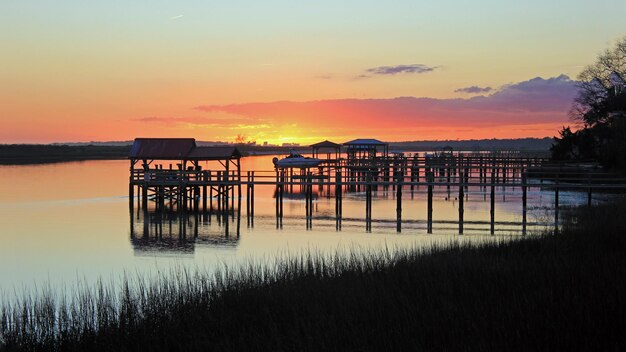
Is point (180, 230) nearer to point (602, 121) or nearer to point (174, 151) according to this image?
point (174, 151)

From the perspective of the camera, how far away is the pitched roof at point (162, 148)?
43.7m

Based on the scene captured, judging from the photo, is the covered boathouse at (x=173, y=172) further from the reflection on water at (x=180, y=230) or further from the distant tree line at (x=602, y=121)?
the distant tree line at (x=602, y=121)

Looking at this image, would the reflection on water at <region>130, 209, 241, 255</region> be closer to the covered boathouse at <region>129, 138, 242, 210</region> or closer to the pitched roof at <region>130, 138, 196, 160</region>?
the covered boathouse at <region>129, 138, 242, 210</region>

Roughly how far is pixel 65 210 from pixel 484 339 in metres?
33.3

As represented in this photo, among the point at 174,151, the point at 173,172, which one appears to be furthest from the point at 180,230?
the point at 174,151

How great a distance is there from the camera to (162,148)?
4412cm

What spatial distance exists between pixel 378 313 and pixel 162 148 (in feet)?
120

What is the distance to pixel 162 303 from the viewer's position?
11.3 meters

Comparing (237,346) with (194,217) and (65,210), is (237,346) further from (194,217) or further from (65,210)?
(65,210)

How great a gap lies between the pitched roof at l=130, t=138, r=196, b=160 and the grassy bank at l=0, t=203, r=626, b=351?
3068cm

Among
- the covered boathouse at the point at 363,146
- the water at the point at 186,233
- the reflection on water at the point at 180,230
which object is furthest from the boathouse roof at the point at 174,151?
the covered boathouse at the point at 363,146

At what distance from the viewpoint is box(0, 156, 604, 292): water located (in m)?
20.6


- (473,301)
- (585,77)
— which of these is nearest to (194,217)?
(473,301)

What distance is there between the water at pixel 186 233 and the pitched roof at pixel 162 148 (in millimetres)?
3733
